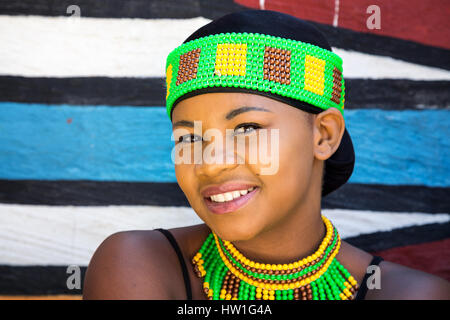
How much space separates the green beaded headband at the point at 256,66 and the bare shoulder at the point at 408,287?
842 millimetres

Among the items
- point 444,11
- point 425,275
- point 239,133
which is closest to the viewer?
point 239,133

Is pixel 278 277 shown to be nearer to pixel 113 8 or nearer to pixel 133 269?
pixel 133 269

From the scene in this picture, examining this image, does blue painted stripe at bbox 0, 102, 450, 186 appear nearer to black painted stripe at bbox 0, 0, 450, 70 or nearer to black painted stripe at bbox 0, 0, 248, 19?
black painted stripe at bbox 0, 0, 450, 70

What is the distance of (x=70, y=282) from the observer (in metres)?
3.25

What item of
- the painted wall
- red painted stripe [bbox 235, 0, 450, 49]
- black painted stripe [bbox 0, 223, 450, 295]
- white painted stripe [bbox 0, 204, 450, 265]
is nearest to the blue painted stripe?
the painted wall

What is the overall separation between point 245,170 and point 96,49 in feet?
5.78

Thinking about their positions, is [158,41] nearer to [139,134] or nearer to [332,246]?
[139,134]

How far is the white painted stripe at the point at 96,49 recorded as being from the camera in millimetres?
3182

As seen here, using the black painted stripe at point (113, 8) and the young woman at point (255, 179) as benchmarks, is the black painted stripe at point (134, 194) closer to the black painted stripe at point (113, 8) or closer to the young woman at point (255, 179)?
the young woman at point (255, 179)

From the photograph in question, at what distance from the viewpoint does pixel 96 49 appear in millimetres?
3186

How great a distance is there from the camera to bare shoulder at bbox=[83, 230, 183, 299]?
199 cm

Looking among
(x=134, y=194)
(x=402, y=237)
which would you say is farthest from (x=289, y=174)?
(x=402, y=237)

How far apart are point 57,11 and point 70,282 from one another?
1.79 m
